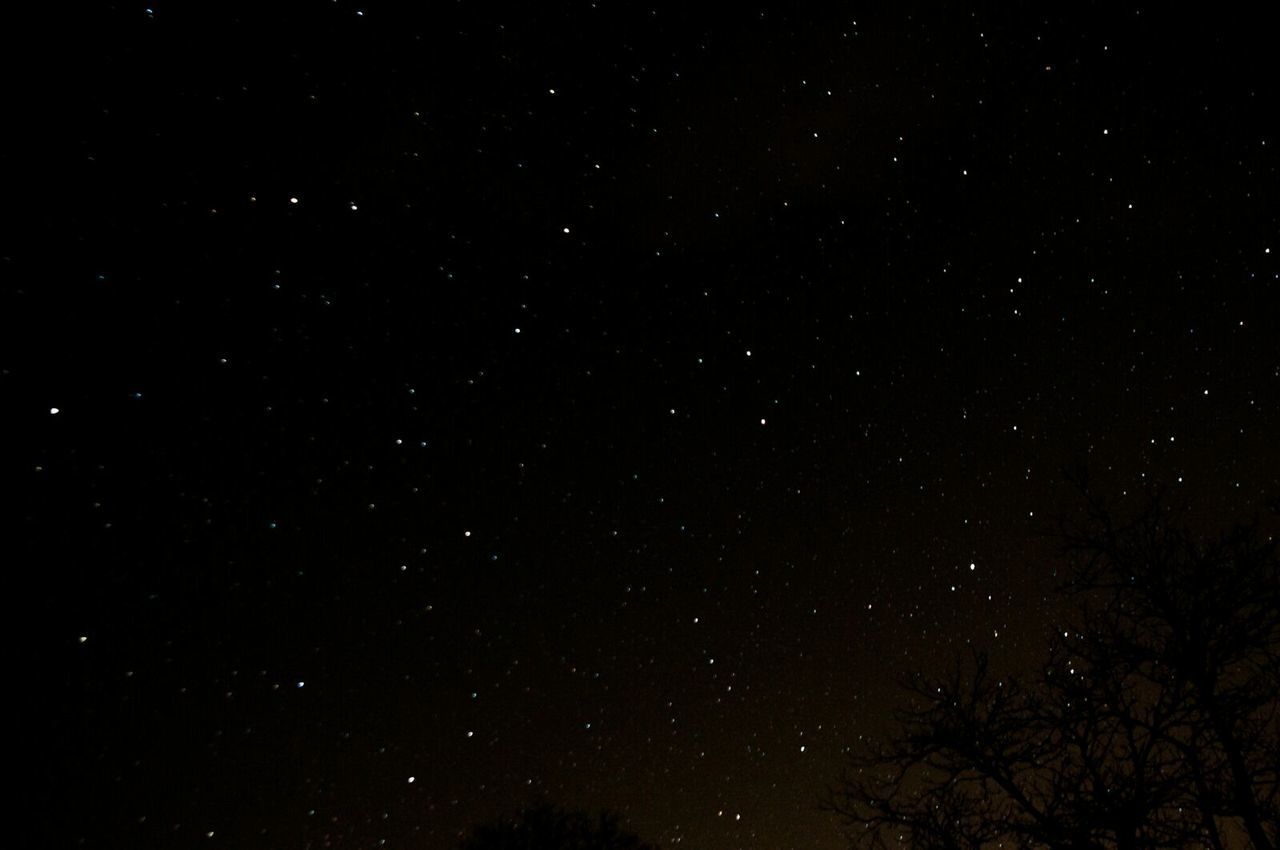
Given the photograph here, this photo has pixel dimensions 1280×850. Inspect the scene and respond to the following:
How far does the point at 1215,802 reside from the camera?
475cm

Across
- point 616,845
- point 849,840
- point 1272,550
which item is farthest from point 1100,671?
point 616,845

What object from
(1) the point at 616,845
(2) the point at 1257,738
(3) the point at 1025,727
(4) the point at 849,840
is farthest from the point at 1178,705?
(1) the point at 616,845

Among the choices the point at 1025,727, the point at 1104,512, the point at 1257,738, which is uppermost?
the point at 1104,512

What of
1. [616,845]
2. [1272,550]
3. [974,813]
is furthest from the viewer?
[616,845]

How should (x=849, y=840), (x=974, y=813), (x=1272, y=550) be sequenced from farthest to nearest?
(x=849, y=840) → (x=974, y=813) → (x=1272, y=550)

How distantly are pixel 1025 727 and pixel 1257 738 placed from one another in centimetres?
132

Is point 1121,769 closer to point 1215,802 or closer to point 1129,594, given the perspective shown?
point 1215,802

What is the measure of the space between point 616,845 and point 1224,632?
1519 centimetres

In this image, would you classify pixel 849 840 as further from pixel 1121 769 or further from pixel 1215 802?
pixel 1215 802

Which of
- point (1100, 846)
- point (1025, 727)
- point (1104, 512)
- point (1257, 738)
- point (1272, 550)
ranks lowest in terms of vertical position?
point (1100, 846)

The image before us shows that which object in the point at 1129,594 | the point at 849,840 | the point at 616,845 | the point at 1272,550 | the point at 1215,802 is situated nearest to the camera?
the point at 1215,802

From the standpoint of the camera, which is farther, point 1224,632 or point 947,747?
point 947,747

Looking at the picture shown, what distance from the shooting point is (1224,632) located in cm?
499

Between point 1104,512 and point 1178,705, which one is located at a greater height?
point 1104,512
